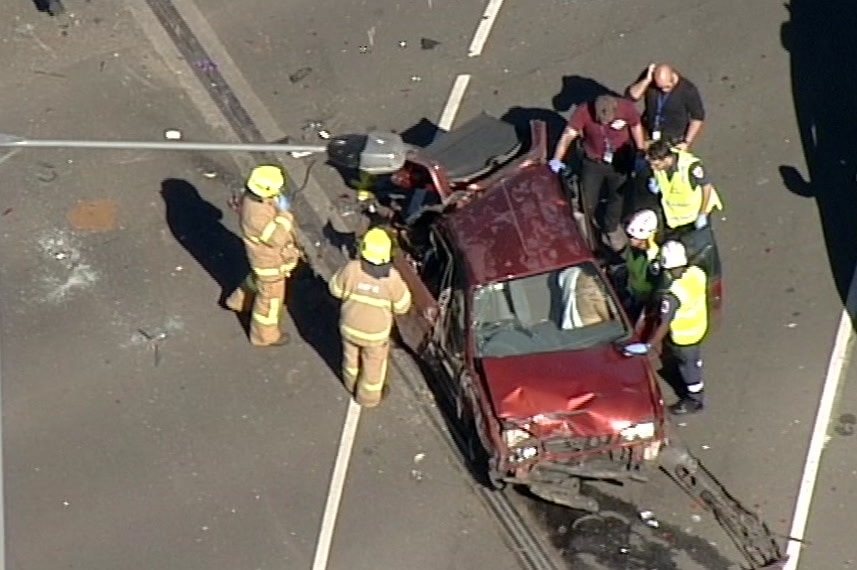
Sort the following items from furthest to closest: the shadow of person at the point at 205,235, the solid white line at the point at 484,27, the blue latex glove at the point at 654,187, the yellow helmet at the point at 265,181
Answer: the solid white line at the point at 484,27, the shadow of person at the point at 205,235, the blue latex glove at the point at 654,187, the yellow helmet at the point at 265,181

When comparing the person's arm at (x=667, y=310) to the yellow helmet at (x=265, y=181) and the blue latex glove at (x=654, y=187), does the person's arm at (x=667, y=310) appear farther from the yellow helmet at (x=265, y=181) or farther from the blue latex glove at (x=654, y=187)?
the yellow helmet at (x=265, y=181)

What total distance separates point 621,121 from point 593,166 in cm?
53

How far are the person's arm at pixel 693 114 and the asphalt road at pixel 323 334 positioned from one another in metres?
1.00

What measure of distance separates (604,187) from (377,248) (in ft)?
8.97

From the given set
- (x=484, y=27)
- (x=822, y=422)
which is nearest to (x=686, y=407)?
(x=822, y=422)

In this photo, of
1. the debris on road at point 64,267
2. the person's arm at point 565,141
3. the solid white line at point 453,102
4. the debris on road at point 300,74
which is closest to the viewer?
the person's arm at point 565,141

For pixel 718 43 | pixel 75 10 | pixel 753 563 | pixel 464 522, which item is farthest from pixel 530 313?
pixel 75 10

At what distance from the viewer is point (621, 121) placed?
479 inches

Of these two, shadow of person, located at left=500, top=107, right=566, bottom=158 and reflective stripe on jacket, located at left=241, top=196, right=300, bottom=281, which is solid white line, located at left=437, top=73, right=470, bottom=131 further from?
reflective stripe on jacket, located at left=241, top=196, right=300, bottom=281

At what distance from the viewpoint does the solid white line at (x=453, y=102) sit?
554 inches

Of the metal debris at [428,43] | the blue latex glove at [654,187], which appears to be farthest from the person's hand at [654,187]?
the metal debris at [428,43]

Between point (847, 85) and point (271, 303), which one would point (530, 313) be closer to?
point (271, 303)

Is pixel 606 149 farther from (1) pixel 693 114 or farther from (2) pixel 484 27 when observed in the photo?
(2) pixel 484 27

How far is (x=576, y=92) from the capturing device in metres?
14.2
